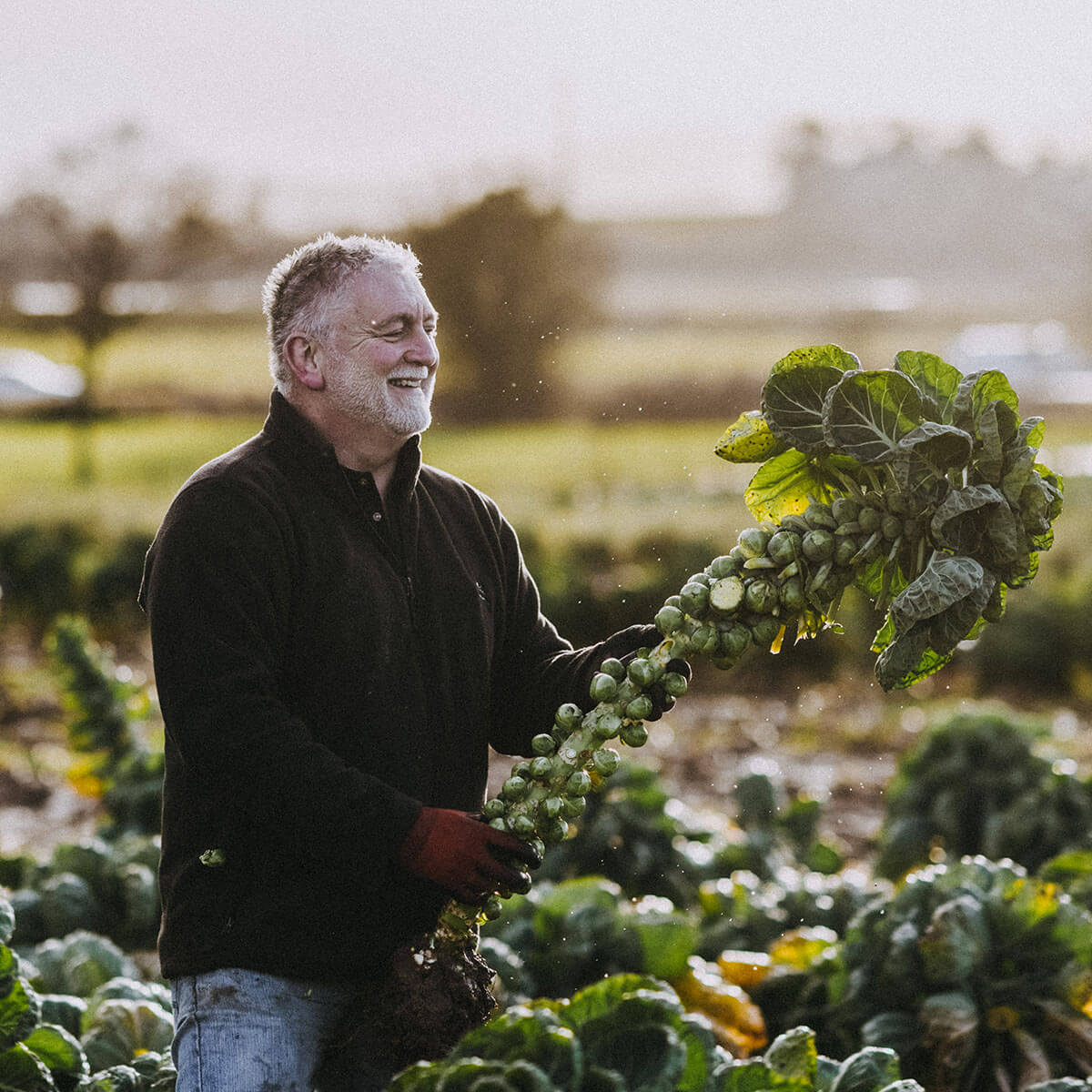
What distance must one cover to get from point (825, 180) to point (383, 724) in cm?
5170

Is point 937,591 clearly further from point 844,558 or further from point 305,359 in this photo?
point 305,359

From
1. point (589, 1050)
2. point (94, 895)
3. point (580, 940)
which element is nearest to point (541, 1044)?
point (589, 1050)

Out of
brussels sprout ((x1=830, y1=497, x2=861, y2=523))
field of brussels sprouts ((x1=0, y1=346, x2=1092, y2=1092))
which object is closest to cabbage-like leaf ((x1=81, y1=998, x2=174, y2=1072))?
field of brussels sprouts ((x1=0, y1=346, x2=1092, y2=1092))

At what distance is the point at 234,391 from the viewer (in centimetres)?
2211

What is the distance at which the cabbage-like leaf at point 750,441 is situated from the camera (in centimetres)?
267

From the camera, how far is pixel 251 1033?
2453mm

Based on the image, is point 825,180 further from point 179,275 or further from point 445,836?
point 445,836

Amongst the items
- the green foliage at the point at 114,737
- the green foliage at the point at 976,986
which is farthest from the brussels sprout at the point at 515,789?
the green foliage at the point at 114,737

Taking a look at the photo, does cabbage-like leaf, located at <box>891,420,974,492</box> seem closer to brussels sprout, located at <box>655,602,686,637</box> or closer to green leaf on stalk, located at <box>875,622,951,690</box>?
green leaf on stalk, located at <box>875,622,951,690</box>

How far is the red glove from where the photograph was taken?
2.36 metres

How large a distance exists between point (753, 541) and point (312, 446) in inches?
32.1

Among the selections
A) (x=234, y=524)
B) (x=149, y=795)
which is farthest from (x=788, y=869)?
(x=234, y=524)

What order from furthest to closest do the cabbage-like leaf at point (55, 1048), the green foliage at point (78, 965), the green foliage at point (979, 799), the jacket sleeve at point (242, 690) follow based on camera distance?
the green foliage at point (979, 799) → the green foliage at point (78, 965) → the cabbage-like leaf at point (55, 1048) → the jacket sleeve at point (242, 690)

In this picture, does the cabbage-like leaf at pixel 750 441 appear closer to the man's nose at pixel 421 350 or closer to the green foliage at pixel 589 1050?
the man's nose at pixel 421 350
